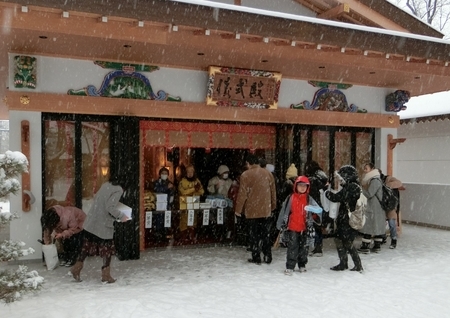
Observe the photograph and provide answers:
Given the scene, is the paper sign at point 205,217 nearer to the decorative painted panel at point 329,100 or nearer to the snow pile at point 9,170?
the decorative painted panel at point 329,100

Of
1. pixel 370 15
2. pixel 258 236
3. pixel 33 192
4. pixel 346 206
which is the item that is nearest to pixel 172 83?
pixel 33 192

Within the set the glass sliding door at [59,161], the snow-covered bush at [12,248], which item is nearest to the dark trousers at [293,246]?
the snow-covered bush at [12,248]

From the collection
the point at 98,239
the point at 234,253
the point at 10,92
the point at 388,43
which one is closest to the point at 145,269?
the point at 98,239

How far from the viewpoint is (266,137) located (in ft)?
30.9

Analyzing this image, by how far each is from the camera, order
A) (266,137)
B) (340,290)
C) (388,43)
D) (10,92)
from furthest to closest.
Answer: (266,137), (388,43), (10,92), (340,290)

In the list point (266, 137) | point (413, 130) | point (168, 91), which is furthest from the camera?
point (413, 130)

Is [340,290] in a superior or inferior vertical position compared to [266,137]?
inferior

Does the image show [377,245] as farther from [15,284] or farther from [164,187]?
[15,284]

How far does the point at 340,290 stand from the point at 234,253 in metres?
2.73

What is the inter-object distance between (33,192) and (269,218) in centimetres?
399

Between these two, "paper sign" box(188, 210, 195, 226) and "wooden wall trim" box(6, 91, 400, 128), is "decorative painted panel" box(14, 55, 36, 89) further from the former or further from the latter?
"paper sign" box(188, 210, 195, 226)

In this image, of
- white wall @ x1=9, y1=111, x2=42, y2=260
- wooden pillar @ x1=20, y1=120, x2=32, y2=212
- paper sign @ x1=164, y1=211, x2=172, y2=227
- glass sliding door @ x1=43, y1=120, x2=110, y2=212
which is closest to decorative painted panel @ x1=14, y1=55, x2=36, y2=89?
white wall @ x1=9, y1=111, x2=42, y2=260

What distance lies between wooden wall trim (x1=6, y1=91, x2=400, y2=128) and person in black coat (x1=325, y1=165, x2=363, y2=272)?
2517 millimetres

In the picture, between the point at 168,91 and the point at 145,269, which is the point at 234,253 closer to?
the point at 145,269
